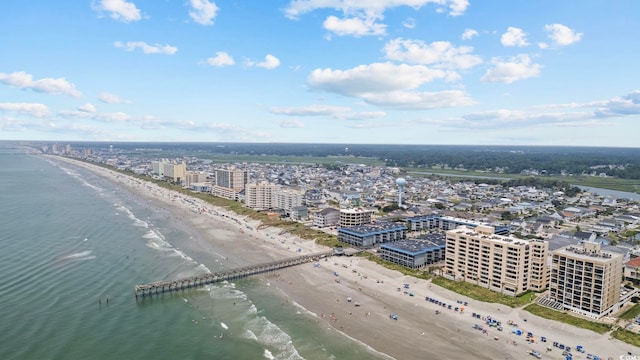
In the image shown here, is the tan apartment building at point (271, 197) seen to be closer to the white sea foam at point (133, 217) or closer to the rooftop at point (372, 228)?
the white sea foam at point (133, 217)

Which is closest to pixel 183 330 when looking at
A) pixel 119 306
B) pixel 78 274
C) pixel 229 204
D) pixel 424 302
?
pixel 119 306

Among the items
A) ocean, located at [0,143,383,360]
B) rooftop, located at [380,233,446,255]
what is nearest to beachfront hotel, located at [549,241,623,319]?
rooftop, located at [380,233,446,255]

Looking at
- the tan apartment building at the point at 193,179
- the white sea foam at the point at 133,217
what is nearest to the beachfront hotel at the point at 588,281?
the white sea foam at the point at 133,217

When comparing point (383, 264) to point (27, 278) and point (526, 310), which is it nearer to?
point (526, 310)

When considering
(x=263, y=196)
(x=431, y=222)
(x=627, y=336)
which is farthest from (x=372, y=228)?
(x=627, y=336)

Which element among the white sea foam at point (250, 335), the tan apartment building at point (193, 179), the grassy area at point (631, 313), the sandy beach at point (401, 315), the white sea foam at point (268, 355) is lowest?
the white sea foam at point (268, 355)

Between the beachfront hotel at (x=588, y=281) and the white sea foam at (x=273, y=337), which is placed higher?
the beachfront hotel at (x=588, y=281)

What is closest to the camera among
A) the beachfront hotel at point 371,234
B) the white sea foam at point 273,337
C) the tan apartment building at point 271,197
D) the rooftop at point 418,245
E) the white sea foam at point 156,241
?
the white sea foam at point 273,337
